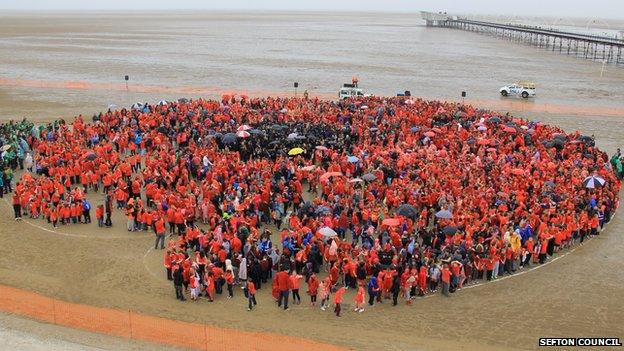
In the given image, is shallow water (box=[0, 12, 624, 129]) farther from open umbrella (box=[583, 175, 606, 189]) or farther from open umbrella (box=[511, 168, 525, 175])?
open umbrella (box=[583, 175, 606, 189])

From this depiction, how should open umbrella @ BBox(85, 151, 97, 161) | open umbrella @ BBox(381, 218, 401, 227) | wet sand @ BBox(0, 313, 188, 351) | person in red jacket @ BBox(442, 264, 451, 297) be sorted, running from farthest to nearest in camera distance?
1. open umbrella @ BBox(85, 151, 97, 161)
2. open umbrella @ BBox(381, 218, 401, 227)
3. person in red jacket @ BBox(442, 264, 451, 297)
4. wet sand @ BBox(0, 313, 188, 351)

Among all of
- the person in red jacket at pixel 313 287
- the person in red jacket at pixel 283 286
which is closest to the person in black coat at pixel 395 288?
the person in red jacket at pixel 313 287

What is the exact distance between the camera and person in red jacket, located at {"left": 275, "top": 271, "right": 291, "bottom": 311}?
1524 cm

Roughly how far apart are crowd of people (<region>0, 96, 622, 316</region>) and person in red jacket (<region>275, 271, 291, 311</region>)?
0.13ft

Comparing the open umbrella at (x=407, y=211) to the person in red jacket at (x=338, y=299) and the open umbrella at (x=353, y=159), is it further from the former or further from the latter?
the open umbrella at (x=353, y=159)

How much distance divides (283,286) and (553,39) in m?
112

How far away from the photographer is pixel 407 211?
1917cm

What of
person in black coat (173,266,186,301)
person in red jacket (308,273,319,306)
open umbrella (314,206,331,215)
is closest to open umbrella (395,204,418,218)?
open umbrella (314,206,331,215)

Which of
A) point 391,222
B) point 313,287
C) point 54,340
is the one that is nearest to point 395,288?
point 313,287

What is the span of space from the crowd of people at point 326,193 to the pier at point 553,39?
57.0m

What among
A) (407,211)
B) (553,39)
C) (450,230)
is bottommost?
(450,230)

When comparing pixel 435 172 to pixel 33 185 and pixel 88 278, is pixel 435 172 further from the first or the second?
pixel 33 185

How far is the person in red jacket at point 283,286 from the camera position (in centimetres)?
1524

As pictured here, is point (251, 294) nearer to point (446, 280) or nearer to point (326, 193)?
point (446, 280)
